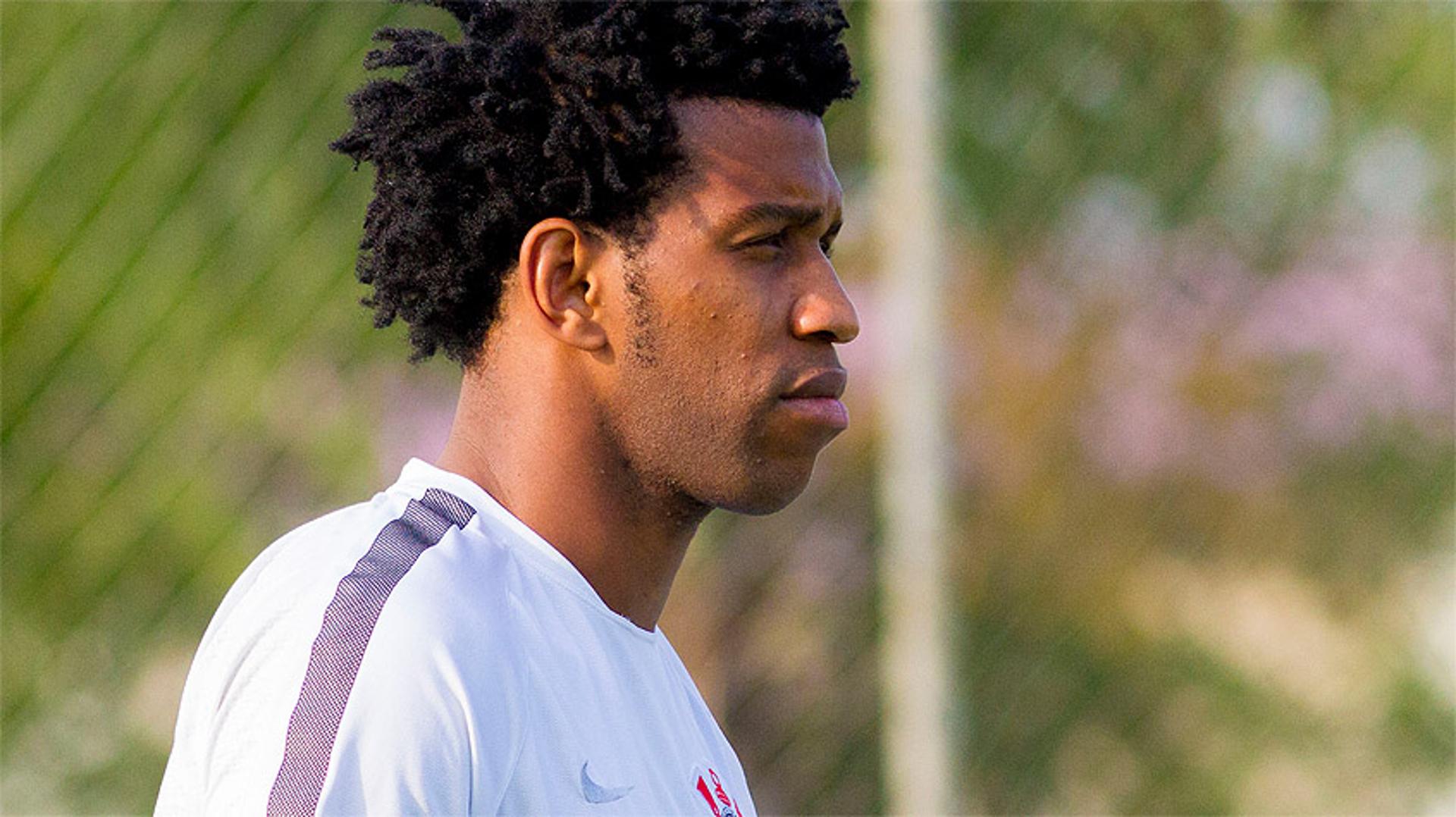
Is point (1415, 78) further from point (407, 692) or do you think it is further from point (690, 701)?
point (407, 692)

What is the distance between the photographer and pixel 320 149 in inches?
142

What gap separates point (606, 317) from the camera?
2107 mm

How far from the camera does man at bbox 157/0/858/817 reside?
196 cm

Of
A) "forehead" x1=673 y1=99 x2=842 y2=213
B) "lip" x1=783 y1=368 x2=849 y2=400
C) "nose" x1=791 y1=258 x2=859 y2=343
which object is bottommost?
"lip" x1=783 y1=368 x2=849 y2=400

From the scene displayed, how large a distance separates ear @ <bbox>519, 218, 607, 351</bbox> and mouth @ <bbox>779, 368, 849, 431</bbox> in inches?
10.0

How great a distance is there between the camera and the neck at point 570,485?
6.78 feet

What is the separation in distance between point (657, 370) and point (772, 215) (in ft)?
0.81

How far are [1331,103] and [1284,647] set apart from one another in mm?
1689

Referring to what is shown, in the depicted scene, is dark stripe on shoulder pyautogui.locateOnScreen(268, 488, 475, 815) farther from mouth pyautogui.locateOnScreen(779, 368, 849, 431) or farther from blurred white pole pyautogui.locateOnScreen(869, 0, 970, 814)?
blurred white pole pyautogui.locateOnScreen(869, 0, 970, 814)

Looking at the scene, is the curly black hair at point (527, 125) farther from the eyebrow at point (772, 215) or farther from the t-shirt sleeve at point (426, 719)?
the t-shirt sleeve at point (426, 719)

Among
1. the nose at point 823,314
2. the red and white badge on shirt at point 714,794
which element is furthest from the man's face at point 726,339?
the red and white badge on shirt at point 714,794

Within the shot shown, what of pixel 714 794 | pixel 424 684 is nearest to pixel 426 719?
pixel 424 684

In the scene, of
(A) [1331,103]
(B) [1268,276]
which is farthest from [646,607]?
(A) [1331,103]

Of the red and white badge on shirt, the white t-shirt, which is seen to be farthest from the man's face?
the red and white badge on shirt
